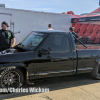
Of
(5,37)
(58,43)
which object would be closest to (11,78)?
(58,43)

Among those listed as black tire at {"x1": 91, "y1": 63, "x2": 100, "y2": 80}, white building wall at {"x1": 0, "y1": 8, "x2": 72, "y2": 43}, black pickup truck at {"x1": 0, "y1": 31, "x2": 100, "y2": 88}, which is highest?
white building wall at {"x1": 0, "y1": 8, "x2": 72, "y2": 43}

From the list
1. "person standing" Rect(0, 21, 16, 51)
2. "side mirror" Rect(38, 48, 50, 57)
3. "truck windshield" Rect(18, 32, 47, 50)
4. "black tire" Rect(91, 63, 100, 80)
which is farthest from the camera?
"person standing" Rect(0, 21, 16, 51)

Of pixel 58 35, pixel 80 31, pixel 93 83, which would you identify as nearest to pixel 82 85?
pixel 93 83

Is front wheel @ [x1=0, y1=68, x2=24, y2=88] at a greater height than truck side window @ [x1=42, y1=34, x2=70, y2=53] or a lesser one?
lesser

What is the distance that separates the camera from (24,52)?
12.1 feet

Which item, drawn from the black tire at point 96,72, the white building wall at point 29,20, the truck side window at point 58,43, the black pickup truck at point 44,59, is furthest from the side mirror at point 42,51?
the white building wall at point 29,20

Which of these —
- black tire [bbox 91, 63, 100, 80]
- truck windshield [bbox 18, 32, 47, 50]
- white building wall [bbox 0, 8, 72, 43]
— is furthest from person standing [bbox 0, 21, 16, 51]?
white building wall [bbox 0, 8, 72, 43]

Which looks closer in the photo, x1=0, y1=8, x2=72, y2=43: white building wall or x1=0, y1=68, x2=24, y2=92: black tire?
x1=0, y1=68, x2=24, y2=92: black tire

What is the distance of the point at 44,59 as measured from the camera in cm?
381

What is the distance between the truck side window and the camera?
3979mm

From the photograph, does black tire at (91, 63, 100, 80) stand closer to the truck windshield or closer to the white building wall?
the truck windshield

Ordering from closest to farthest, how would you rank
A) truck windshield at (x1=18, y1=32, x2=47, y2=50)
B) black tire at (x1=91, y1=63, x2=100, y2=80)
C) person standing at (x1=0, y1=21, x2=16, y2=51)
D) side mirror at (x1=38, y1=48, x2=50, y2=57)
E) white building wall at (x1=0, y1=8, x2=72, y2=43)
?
side mirror at (x1=38, y1=48, x2=50, y2=57) < truck windshield at (x1=18, y1=32, x2=47, y2=50) < black tire at (x1=91, y1=63, x2=100, y2=80) < person standing at (x1=0, y1=21, x2=16, y2=51) < white building wall at (x1=0, y1=8, x2=72, y2=43)

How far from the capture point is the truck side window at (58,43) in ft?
13.1

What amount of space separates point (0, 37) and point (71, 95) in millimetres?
3134
